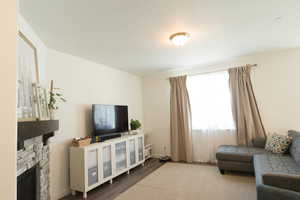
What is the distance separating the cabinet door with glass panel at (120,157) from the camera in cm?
329

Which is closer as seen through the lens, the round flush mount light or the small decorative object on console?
the round flush mount light

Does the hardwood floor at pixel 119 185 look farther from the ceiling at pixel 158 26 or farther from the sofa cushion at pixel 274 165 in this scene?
the ceiling at pixel 158 26

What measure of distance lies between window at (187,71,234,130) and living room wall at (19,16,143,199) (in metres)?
2.06

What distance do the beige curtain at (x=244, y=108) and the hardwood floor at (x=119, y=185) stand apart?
6.85 feet

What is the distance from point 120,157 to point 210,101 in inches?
98.3

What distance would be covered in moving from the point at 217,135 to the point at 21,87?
387 cm

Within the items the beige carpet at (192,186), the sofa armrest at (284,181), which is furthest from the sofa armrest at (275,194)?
the beige carpet at (192,186)

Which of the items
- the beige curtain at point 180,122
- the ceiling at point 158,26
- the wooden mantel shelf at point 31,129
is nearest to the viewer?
the wooden mantel shelf at point 31,129

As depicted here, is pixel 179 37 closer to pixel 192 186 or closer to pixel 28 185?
pixel 192 186

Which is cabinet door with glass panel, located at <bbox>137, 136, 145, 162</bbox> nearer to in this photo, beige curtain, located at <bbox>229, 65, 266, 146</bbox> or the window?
the window

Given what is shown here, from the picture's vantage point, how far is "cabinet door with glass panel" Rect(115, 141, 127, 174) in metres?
3.29

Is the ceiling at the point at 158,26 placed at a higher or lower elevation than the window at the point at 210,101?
higher

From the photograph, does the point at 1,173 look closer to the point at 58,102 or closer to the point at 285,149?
the point at 58,102

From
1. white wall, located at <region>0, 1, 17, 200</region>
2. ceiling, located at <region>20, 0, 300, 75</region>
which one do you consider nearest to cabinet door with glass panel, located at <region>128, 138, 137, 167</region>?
ceiling, located at <region>20, 0, 300, 75</region>
